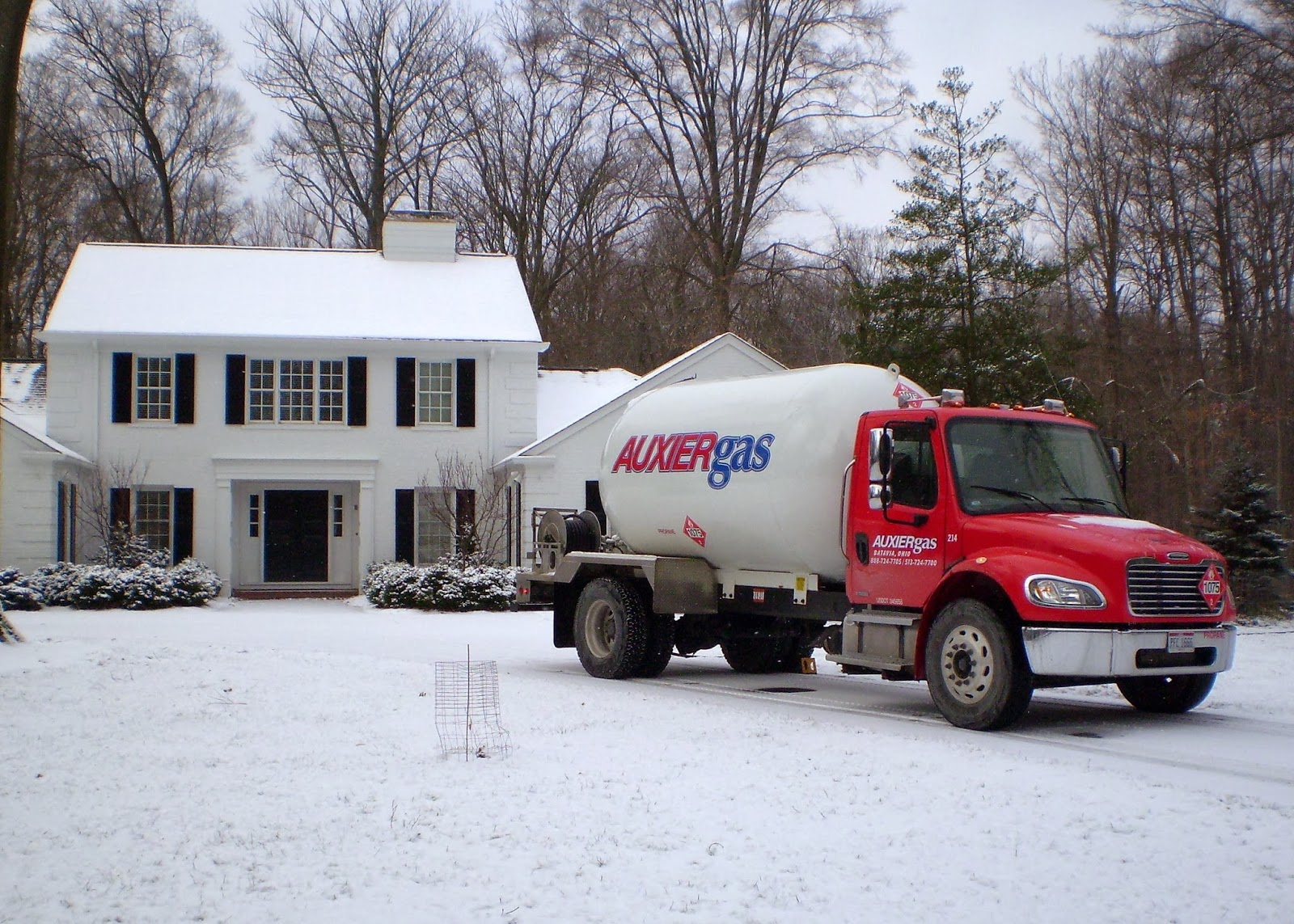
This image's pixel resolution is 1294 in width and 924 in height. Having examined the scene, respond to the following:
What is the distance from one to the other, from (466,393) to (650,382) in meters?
4.20

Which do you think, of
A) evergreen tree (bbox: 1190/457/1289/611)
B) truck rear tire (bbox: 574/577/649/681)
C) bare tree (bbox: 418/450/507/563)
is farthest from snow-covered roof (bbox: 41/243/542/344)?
truck rear tire (bbox: 574/577/649/681)

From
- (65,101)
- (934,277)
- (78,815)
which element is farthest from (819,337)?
(78,815)

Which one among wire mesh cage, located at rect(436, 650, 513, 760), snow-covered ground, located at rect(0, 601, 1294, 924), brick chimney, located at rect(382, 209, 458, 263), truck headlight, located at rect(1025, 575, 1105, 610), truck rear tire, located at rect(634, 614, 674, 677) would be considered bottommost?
snow-covered ground, located at rect(0, 601, 1294, 924)

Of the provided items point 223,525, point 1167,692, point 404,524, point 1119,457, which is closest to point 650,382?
point 404,524

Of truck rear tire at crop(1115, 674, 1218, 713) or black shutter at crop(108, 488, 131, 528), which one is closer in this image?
truck rear tire at crop(1115, 674, 1218, 713)

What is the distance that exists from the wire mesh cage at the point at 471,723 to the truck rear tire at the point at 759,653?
12.9ft

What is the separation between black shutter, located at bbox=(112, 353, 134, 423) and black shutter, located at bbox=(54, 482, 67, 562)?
185 cm

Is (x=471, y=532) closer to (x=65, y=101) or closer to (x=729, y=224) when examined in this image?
(x=729, y=224)

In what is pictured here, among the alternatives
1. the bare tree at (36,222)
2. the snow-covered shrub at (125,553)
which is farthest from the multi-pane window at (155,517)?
the bare tree at (36,222)

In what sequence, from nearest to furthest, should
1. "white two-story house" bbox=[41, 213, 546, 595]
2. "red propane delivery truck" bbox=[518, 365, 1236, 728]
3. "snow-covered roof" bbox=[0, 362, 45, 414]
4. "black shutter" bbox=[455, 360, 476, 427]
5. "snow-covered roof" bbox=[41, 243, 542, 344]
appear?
"red propane delivery truck" bbox=[518, 365, 1236, 728] → "white two-story house" bbox=[41, 213, 546, 595] → "snow-covered roof" bbox=[41, 243, 542, 344] → "black shutter" bbox=[455, 360, 476, 427] → "snow-covered roof" bbox=[0, 362, 45, 414]

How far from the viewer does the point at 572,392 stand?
31.7m

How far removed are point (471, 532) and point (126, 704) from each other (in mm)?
16674

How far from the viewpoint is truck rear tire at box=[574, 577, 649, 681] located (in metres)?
13.7

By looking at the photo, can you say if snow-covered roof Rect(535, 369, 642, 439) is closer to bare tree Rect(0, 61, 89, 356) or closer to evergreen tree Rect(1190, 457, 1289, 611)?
evergreen tree Rect(1190, 457, 1289, 611)
